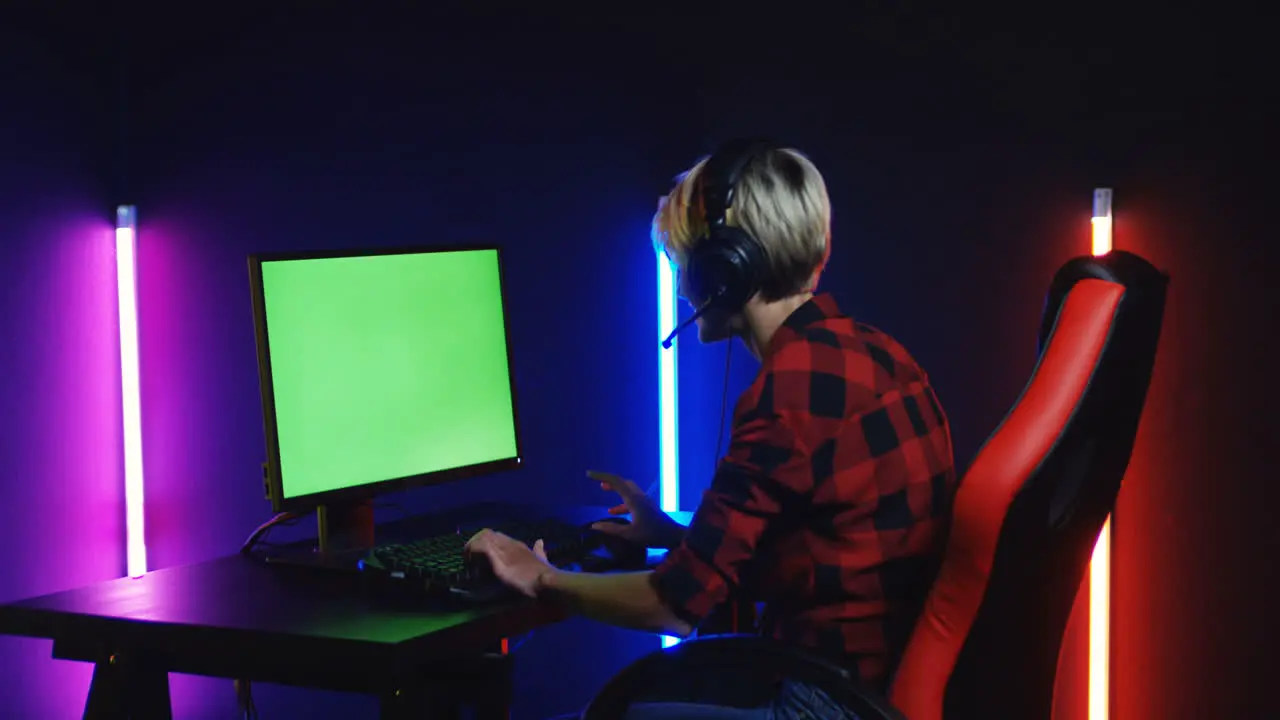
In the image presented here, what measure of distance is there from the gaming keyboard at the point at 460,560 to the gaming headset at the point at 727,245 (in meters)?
0.51

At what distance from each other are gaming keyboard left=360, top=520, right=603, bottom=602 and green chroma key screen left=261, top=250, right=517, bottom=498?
201mm

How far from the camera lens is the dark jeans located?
1.52 metres

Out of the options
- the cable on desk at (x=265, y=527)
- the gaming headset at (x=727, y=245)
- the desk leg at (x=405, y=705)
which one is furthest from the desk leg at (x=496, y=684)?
the gaming headset at (x=727, y=245)

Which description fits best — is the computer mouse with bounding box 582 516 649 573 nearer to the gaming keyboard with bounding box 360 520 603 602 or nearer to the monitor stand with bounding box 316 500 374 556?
the gaming keyboard with bounding box 360 520 603 602

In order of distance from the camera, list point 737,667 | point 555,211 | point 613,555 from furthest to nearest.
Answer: point 555,211 < point 613,555 < point 737,667

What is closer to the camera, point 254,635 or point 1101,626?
point 254,635

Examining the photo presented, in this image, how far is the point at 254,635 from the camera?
1640mm

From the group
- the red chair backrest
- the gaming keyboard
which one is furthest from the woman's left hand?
the red chair backrest

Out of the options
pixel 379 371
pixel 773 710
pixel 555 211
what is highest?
pixel 555 211

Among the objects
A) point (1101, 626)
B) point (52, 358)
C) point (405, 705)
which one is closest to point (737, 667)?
point (405, 705)

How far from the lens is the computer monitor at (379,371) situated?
2.04 meters

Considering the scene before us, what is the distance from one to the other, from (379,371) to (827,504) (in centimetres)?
94

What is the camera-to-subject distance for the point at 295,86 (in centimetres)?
317

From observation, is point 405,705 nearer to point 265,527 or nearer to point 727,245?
point 265,527
